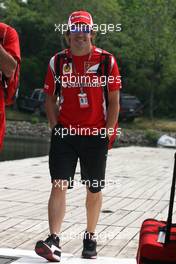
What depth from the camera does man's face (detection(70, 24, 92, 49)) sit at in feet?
13.6

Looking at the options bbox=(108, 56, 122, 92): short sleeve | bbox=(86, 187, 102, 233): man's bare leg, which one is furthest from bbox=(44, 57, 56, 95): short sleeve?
bbox=(86, 187, 102, 233): man's bare leg

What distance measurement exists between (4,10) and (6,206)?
33270 mm

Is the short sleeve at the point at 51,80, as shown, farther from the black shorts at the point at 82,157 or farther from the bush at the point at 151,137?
the bush at the point at 151,137

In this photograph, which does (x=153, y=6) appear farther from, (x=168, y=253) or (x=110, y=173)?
(x=168, y=253)

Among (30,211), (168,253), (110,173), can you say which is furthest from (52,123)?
(110,173)

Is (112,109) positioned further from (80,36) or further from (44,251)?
(44,251)

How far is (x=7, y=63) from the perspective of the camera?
3.41 metres

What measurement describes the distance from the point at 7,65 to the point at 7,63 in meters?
0.01

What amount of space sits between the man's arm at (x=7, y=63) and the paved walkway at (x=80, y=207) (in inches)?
60.0

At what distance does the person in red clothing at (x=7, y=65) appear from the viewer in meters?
3.42

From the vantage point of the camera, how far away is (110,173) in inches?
430

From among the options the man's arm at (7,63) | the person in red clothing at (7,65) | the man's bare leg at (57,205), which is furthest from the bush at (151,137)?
the man's arm at (7,63)

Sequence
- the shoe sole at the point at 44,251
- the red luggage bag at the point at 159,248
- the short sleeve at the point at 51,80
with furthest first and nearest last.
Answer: the short sleeve at the point at 51,80, the shoe sole at the point at 44,251, the red luggage bag at the point at 159,248

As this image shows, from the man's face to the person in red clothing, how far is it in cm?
70
